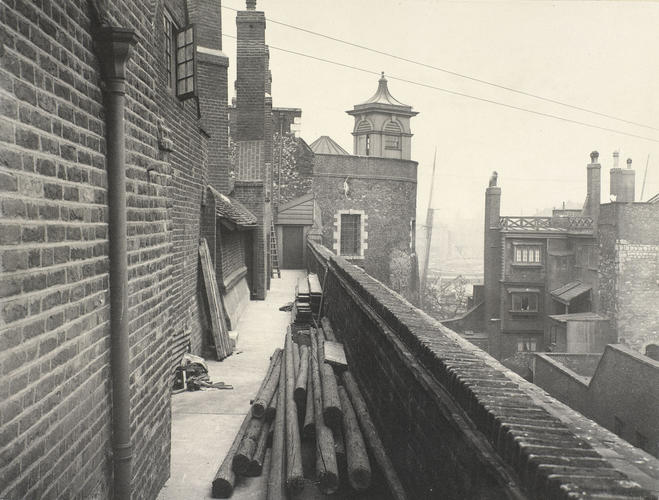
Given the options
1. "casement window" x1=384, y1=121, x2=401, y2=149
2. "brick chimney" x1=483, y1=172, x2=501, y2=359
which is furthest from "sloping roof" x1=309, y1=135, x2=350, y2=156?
"brick chimney" x1=483, y1=172, x2=501, y2=359

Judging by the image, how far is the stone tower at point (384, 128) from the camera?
39188 mm

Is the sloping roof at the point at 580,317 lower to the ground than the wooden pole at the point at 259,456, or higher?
lower

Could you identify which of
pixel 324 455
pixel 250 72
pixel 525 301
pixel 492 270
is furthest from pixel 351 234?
pixel 324 455

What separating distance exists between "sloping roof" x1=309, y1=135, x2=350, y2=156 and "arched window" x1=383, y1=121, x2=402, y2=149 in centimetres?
336

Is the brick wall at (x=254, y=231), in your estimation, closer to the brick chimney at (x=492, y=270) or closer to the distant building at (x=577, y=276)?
the distant building at (x=577, y=276)

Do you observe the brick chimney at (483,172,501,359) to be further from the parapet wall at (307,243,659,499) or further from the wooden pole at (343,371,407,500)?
the parapet wall at (307,243,659,499)

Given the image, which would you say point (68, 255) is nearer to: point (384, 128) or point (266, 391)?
point (266, 391)

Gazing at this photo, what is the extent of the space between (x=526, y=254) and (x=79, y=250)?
→ 3345cm

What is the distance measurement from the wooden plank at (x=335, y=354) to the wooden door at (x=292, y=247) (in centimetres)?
1928

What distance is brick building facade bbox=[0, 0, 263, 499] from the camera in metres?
2.07

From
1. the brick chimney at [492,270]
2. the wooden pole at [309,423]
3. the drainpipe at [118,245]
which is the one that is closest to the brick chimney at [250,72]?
the wooden pole at [309,423]

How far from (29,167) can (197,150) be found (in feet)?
22.7

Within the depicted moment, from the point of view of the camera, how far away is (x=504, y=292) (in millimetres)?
33344

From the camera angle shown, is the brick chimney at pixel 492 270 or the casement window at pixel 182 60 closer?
the casement window at pixel 182 60
